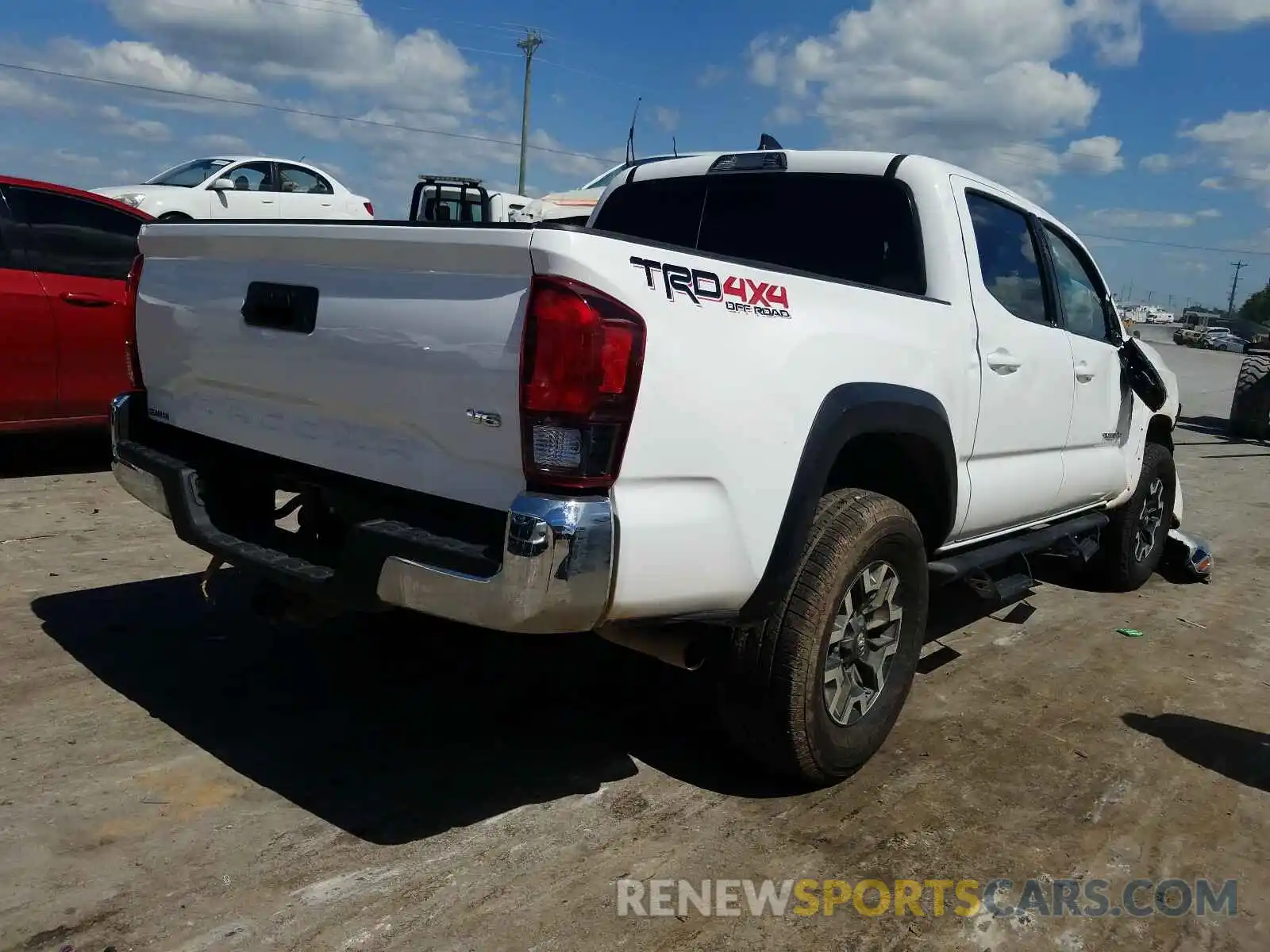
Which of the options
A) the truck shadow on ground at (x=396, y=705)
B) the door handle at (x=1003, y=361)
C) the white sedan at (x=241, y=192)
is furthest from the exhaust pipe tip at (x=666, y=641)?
the white sedan at (x=241, y=192)

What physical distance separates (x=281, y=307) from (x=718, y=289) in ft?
4.07

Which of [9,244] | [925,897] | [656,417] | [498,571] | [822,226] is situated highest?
[822,226]

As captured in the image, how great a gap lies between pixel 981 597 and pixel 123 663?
3.29 m

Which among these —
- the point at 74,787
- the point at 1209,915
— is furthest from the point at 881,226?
the point at 74,787

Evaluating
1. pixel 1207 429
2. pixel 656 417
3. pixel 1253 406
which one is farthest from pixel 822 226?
pixel 1207 429

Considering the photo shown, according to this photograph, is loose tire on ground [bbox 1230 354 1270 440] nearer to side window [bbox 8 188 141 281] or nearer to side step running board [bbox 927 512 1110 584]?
side step running board [bbox 927 512 1110 584]

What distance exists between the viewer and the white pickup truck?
2.51m

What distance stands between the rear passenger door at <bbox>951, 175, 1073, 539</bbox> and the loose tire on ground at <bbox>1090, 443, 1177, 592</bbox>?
1.39 m

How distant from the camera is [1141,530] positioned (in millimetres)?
6297

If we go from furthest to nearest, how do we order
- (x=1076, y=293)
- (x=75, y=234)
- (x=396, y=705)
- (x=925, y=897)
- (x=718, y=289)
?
(x=75, y=234) → (x=1076, y=293) → (x=396, y=705) → (x=925, y=897) → (x=718, y=289)

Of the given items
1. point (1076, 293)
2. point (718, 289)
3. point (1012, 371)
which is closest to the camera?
point (718, 289)

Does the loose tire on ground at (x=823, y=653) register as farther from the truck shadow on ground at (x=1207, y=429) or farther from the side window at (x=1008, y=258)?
the truck shadow on ground at (x=1207, y=429)

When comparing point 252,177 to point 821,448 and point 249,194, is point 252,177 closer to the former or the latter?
point 249,194

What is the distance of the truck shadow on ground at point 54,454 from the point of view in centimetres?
704
